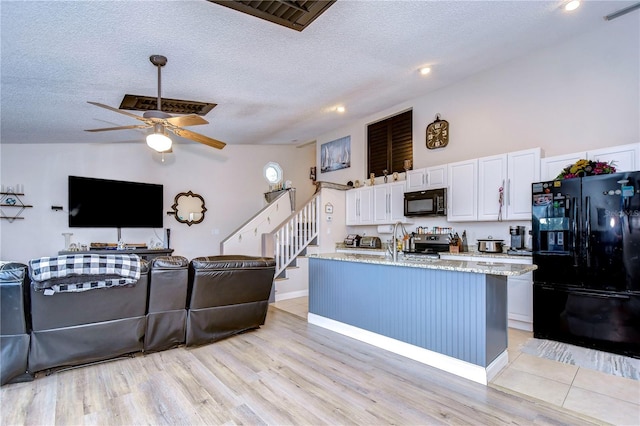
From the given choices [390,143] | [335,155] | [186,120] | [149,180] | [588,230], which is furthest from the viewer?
[335,155]

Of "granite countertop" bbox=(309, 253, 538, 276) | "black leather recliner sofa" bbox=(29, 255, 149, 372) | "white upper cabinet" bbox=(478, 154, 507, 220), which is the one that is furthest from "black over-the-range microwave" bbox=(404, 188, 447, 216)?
"black leather recliner sofa" bbox=(29, 255, 149, 372)

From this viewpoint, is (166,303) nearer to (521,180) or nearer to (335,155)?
(521,180)

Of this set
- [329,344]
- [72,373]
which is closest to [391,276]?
[329,344]

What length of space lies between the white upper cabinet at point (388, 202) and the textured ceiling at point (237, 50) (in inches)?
66.7

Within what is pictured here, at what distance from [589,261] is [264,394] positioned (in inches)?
139

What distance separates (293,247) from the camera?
19.3ft

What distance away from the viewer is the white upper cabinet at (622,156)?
10.6 ft

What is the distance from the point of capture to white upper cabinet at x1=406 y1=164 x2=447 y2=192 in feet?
16.2

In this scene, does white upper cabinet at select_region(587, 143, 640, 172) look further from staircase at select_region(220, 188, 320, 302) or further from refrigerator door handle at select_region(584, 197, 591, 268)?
staircase at select_region(220, 188, 320, 302)

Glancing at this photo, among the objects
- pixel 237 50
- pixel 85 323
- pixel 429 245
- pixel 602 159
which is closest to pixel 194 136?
pixel 237 50

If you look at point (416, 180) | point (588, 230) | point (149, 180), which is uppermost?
point (149, 180)

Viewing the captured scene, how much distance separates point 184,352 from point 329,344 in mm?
1510

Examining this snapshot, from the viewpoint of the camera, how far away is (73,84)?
3.36 m

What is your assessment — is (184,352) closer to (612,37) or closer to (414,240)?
(414,240)
